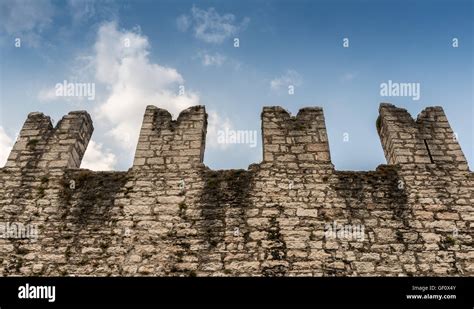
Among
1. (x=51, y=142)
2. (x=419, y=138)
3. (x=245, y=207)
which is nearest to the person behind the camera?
(x=245, y=207)

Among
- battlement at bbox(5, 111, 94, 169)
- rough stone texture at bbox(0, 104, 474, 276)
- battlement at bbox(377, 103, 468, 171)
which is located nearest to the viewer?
rough stone texture at bbox(0, 104, 474, 276)

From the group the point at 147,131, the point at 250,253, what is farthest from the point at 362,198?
the point at 147,131

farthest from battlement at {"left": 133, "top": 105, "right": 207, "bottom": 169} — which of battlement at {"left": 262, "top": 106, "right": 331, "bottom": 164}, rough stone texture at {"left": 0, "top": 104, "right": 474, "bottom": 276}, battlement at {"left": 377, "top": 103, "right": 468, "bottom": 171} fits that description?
battlement at {"left": 377, "top": 103, "right": 468, "bottom": 171}

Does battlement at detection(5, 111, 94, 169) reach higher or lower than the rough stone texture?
higher

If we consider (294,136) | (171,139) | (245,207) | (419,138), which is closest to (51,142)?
(171,139)

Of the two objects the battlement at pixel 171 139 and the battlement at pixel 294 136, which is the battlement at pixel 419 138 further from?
the battlement at pixel 171 139

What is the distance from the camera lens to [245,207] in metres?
6.50

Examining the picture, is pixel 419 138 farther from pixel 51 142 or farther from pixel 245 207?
pixel 51 142

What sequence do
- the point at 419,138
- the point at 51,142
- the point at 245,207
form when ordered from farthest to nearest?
1. the point at 51,142
2. the point at 419,138
3. the point at 245,207

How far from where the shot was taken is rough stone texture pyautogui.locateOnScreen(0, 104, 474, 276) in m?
5.91

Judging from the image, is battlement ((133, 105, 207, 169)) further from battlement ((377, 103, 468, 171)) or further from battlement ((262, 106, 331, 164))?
battlement ((377, 103, 468, 171))

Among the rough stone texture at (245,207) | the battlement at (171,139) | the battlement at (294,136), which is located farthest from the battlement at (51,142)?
the battlement at (294,136)
